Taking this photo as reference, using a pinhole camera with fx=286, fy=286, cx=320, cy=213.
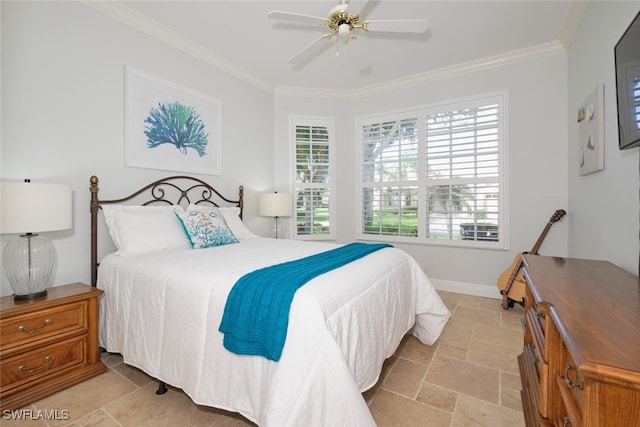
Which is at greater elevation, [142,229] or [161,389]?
[142,229]

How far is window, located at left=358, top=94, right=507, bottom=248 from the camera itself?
3.31 meters

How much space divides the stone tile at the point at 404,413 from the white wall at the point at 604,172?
A: 4.27ft

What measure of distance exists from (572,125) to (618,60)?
5.40 ft

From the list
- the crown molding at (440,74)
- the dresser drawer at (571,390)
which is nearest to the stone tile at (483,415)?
the dresser drawer at (571,390)

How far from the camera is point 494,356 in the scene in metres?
2.09

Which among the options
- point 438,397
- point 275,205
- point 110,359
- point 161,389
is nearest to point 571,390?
point 438,397

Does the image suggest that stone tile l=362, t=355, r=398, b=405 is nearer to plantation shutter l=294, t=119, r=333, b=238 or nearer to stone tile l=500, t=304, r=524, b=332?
stone tile l=500, t=304, r=524, b=332

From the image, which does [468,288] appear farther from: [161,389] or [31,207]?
[31,207]

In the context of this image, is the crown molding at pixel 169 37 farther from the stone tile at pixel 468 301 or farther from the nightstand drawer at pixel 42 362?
the stone tile at pixel 468 301

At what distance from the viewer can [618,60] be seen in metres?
1.43

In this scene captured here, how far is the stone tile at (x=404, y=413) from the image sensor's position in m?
1.45

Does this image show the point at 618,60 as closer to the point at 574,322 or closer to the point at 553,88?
the point at 574,322

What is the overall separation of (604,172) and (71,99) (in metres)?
3.88

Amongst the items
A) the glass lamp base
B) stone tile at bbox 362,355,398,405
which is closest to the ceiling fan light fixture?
stone tile at bbox 362,355,398,405
